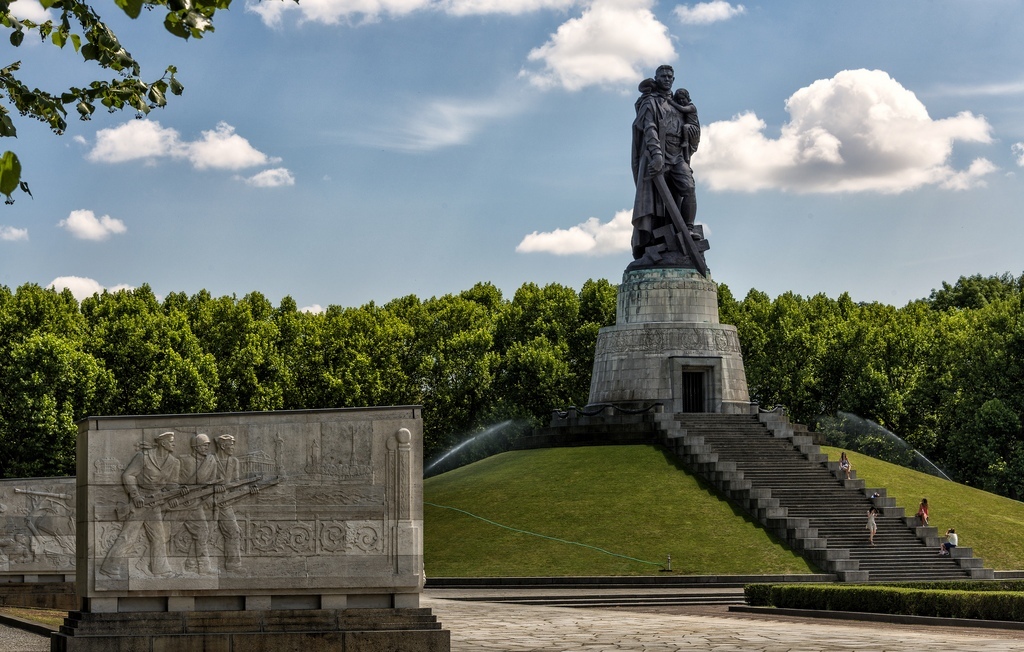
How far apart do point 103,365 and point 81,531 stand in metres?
40.5

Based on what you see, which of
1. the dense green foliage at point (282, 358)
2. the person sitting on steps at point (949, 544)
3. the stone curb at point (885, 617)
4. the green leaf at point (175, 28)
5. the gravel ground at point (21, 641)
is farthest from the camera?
the dense green foliage at point (282, 358)

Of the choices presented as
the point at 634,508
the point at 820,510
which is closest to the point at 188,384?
the point at 634,508

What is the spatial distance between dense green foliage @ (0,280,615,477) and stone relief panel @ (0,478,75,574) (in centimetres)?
2276

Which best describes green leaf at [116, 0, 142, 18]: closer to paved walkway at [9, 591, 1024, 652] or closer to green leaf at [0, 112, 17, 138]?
green leaf at [0, 112, 17, 138]

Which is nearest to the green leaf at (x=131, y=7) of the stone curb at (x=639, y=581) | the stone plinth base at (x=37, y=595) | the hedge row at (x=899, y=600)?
the hedge row at (x=899, y=600)

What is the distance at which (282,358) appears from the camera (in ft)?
217

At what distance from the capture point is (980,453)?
62.6 m

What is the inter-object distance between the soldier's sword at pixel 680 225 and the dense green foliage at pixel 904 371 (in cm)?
1999

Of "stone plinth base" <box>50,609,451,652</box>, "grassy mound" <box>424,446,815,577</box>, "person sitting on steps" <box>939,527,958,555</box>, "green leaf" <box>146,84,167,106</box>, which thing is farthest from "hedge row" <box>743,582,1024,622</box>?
"green leaf" <box>146,84,167,106</box>

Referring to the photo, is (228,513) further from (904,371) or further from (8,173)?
(904,371)

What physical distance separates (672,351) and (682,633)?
2733 cm

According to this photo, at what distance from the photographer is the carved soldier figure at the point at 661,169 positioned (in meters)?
50.4

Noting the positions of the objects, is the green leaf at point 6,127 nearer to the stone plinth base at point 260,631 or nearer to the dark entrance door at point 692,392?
the stone plinth base at point 260,631

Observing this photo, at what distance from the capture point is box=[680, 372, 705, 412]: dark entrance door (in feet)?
160
